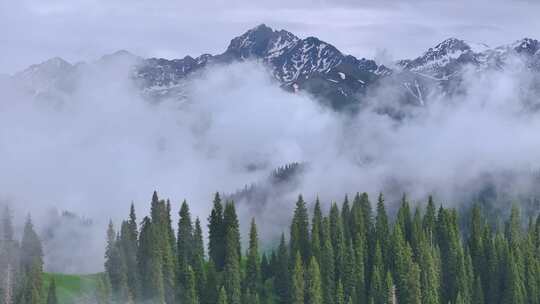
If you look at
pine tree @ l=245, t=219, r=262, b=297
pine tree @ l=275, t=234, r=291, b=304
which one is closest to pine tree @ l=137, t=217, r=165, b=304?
pine tree @ l=245, t=219, r=262, b=297

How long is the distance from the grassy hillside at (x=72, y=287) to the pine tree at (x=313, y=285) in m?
42.7

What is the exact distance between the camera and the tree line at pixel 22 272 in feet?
546

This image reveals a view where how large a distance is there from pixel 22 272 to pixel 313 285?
57682 millimetres

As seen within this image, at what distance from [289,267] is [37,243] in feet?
173

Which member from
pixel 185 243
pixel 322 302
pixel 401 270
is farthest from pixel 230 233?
pixel 401 270

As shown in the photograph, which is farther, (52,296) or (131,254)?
(131,254)

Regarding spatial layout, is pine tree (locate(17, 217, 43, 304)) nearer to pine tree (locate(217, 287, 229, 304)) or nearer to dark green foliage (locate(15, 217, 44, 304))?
dark green foliage (locate(15, 217, 44, 304))

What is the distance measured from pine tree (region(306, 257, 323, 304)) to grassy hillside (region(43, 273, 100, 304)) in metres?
42.7

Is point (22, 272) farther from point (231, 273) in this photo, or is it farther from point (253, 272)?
point (253, 272)

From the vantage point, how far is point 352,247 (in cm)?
19612

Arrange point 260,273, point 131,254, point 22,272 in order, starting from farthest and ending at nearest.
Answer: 1. point 260,273
2. point 131,254
3. point 22,272

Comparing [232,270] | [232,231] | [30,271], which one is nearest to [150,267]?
[232,270]

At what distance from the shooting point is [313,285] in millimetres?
183000

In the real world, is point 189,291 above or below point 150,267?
below
